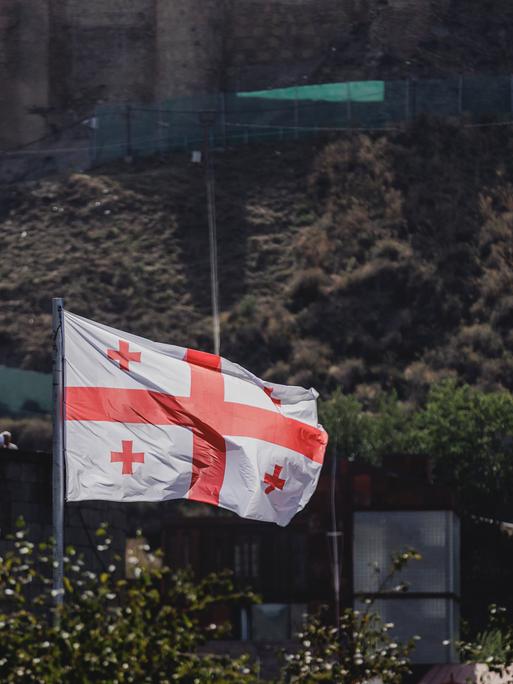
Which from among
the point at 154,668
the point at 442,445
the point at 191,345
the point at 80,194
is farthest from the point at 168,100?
the point at 154,668

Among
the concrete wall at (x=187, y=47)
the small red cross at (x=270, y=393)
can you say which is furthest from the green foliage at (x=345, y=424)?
the small red cross at (x=270, y=393)

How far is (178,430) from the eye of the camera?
1673cm

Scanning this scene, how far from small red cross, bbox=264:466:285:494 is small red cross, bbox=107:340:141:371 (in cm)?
136

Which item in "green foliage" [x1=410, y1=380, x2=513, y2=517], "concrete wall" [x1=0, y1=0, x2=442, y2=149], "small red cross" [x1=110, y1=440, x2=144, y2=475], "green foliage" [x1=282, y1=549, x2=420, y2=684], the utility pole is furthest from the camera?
"concrete wall" [x1=0, y1=0, x2=442, y2=149]

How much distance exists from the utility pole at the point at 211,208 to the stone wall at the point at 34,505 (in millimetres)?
→ 46712

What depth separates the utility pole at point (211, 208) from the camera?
6900 cm

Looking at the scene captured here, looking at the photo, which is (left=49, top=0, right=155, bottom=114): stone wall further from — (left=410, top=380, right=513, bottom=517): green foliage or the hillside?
(left=410, top=380, right=513, bottom=517): green foliage

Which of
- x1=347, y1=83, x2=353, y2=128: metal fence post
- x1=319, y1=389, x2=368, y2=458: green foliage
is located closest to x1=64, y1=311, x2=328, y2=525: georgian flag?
x1=319, y1=389, x2=368, y2=458: green foliage

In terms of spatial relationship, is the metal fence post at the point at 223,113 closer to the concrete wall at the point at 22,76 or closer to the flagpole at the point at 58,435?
the concrete wall at the point at 22,76

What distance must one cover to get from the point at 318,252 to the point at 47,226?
935 cm

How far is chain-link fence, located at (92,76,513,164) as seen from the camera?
74688mm

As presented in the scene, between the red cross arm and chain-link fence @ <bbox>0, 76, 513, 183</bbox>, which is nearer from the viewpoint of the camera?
the red cross arm

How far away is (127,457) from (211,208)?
5783cm

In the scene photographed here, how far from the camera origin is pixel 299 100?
74750 millimetres
